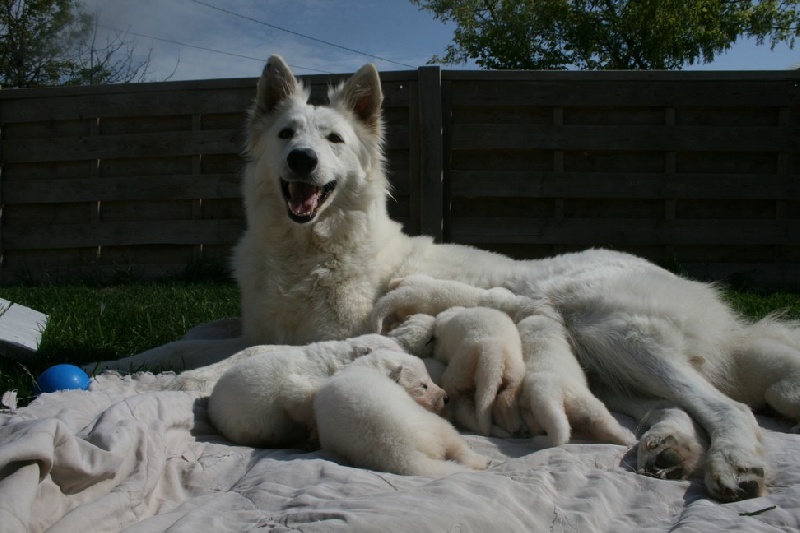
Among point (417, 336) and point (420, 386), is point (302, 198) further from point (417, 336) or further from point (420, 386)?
point (420, 386)

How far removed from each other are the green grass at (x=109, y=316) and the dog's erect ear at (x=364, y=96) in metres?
2.10

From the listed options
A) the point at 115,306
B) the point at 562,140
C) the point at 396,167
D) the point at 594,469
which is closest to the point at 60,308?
the point at 115,306

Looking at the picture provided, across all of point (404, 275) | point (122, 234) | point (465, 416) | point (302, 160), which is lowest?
point (465, 416)

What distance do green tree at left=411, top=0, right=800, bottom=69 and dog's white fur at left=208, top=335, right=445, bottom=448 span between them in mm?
19451

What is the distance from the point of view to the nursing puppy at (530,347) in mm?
2660

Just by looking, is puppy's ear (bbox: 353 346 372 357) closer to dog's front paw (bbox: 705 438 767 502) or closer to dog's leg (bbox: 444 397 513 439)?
dog's leg (bbox: 444 397 513 439)

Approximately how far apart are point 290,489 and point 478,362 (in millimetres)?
1088

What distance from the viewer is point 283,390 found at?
265 cm

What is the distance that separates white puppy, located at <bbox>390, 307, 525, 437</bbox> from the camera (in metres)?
2.81

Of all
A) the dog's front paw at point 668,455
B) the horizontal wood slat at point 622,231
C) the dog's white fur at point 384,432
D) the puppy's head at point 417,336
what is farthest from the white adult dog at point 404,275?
the horizontal wood slat at point 622,231

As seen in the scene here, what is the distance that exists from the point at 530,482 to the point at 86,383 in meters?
2.31

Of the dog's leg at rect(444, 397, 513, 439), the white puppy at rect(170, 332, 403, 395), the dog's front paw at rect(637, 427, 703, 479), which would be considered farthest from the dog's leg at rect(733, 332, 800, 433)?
the white puppy at rect(170, 332, 403, 395)

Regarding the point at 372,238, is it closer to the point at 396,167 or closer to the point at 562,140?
the point at 396,167

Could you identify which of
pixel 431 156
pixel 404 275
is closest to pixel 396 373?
pixel 404 275
